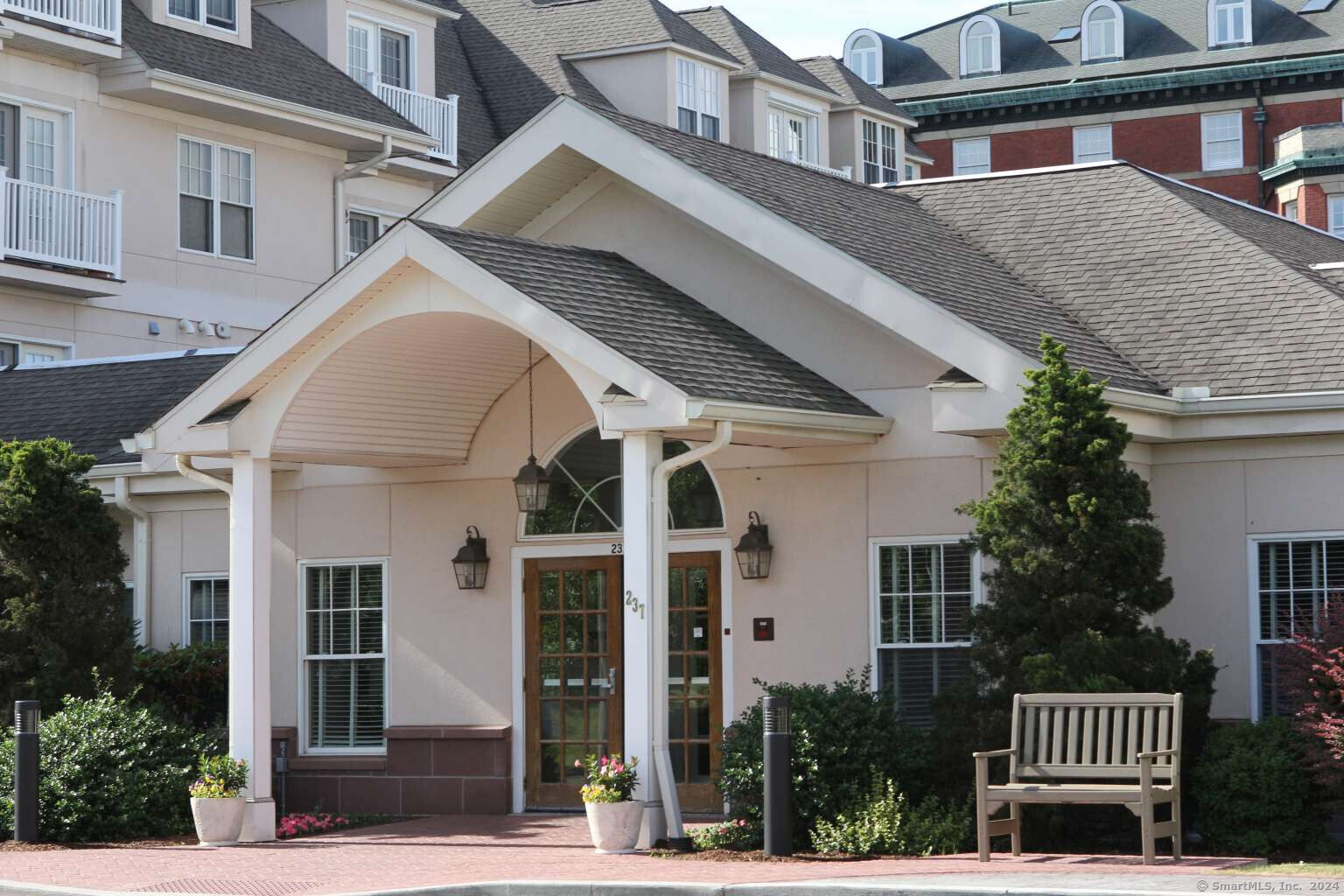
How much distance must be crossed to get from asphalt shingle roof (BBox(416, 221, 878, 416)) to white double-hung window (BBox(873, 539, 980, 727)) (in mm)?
1145

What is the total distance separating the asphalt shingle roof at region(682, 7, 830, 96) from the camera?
42.8m

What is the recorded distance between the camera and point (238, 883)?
13039mm

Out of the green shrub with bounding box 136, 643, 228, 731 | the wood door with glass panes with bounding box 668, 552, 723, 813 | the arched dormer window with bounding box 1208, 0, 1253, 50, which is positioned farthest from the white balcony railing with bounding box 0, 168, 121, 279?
the arched dormer window with bounding box 1208, 0, 1253, 50

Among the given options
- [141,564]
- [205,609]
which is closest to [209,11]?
[141,564]

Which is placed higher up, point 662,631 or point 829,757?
point 662,631

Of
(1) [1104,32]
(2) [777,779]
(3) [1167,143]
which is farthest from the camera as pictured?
(1) [1104,32]

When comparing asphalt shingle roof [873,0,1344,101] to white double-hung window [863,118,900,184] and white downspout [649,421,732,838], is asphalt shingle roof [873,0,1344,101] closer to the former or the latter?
white double-hung window [863,118,900,184]

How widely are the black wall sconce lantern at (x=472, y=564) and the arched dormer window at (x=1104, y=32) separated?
44724 millimetres

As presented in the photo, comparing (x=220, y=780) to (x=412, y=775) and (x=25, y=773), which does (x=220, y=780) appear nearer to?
(x=25, y=773)

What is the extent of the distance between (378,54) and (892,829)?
23156 millimetres

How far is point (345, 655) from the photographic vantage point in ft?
Answer: 60.1

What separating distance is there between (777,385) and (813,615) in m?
1.91

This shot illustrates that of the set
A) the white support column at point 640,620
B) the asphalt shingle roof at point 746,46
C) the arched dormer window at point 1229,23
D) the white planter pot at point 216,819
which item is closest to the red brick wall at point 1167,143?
the arched dormer window at point 1229,23

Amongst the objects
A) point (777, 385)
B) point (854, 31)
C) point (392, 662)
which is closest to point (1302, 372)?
point (777, 385)
